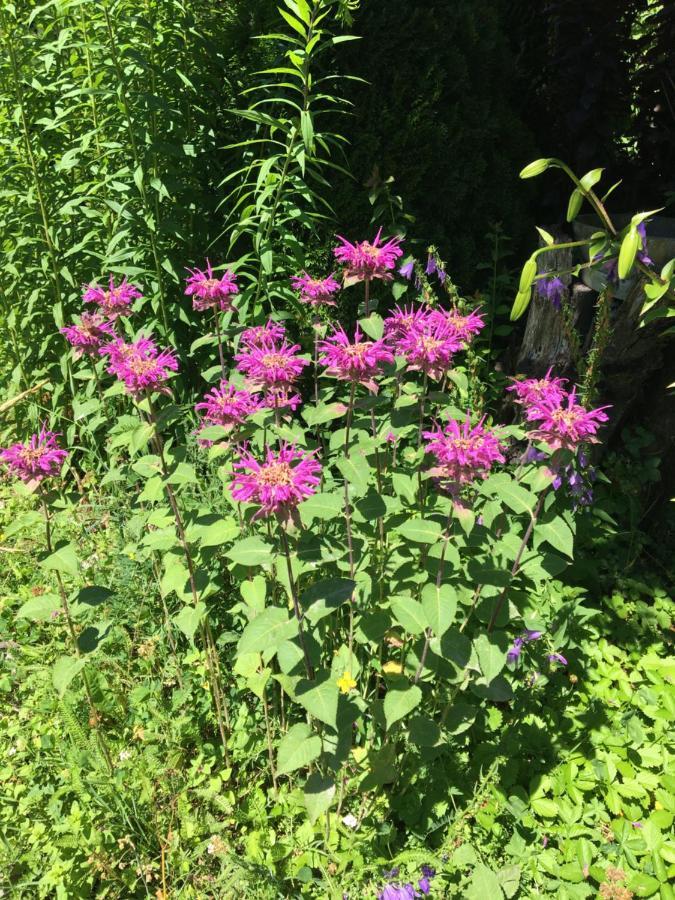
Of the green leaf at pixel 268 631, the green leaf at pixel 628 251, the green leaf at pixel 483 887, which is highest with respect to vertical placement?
the green leaf at pixel 628 251

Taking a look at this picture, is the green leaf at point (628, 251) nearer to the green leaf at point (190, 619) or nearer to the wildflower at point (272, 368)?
the wildflower at point (272, 368)

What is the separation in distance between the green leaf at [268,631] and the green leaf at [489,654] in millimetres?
494

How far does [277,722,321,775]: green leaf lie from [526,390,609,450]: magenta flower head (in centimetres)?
87

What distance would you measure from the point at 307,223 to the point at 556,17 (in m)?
1.99

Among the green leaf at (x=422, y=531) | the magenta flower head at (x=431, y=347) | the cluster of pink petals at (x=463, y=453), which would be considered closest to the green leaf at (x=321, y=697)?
the green leaf at (x=422, y=531)

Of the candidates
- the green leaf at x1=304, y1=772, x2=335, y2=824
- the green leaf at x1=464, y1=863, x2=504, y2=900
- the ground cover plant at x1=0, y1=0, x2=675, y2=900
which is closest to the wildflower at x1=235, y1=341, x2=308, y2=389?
the ground cover plant at x1=0, y1=0, x2=675, y2=900

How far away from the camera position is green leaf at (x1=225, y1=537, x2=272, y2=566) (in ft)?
4.34

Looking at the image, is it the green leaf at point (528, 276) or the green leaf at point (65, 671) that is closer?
the green leaf at point (528, 276)

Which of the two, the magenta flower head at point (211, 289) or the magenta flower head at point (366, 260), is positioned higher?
the magenta flower head at point (366, 260)

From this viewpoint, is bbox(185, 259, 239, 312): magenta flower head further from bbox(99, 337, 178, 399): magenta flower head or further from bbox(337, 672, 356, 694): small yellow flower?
bbox(337, 672, 356, 694): small yellow flower

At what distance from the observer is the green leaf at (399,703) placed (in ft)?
4.53

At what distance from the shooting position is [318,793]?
1423 millimetres

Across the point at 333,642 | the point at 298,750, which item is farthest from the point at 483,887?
the point at 333,642

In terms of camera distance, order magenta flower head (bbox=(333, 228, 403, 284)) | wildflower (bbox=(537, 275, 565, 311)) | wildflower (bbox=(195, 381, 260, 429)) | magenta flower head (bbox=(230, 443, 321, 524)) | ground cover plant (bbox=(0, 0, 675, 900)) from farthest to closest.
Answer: wildflower (bbox=(537, 275, 565, 311))
magenta flower head (bbox=(333, 228, 403, 284))
wildflower (bbox=(195, 381, 260, 429))
ground cover plant (bbox=(0, 0, 675, 900))
magenta flower head (bbox=(230, 443, 321, 524))
